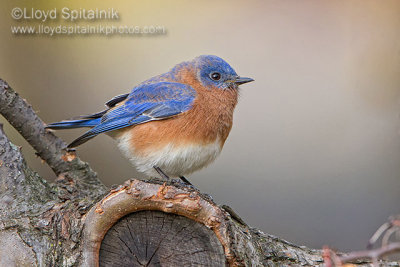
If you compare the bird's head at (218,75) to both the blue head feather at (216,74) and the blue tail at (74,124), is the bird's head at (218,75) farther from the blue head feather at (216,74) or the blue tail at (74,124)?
the blue tail at (74,124)

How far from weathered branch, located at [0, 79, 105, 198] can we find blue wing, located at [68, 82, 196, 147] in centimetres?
23

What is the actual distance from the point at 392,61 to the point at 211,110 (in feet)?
9.03

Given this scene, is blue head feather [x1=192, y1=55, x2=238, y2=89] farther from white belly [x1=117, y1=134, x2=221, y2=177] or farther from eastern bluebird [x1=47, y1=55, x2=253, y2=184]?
white belly [x1=117, y1=134, x2=221, y2=177]

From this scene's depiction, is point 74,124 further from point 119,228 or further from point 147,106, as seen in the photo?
point 119,228

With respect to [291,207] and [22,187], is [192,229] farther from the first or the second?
[291,207]

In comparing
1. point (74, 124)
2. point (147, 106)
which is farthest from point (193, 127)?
point (74, 124)

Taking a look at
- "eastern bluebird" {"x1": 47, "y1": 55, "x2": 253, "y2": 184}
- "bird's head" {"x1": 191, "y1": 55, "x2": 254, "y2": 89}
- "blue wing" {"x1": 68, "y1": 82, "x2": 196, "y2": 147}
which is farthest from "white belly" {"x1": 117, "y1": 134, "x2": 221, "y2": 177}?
"bird's head" {"x1": 191, "y1": 55, "x2": 254, "y2": 89}

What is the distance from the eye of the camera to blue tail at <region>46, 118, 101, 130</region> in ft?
15.1

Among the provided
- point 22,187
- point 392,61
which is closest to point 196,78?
point 22,187

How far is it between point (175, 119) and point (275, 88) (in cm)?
258

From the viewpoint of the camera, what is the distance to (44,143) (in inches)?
183

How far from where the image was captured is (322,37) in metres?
6.38

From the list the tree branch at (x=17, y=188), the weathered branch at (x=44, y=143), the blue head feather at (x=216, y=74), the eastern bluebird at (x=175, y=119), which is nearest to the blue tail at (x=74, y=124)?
the eastern bluebird at (x=175, y=119)

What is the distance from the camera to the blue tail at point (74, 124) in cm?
459
